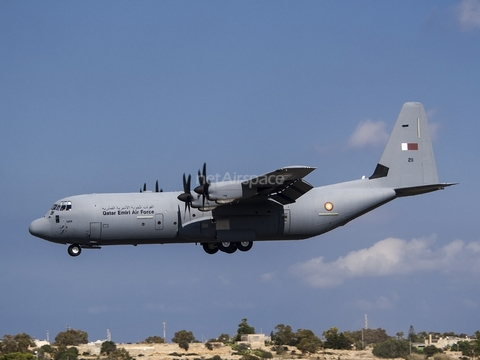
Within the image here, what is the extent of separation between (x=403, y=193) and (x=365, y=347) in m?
8.95

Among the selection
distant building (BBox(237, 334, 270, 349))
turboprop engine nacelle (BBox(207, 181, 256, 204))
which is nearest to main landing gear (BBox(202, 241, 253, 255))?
turboprop engine nacelle (BBox(207, 181, 256, 204))

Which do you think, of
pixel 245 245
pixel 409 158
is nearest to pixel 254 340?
pixel 245 245

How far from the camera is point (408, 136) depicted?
1518 inches

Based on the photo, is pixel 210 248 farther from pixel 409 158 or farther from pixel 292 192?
pixel 409 158

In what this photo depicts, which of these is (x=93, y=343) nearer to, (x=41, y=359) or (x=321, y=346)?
(x=41, y=359)

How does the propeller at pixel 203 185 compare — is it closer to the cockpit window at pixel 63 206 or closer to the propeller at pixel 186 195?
the propeller at pixel 186 195

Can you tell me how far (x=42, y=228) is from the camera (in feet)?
115

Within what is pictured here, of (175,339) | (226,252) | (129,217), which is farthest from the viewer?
(175,339)

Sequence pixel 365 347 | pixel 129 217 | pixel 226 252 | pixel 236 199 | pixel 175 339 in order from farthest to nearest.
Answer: pixel 175 339, pixel 365 347, pixel 226 252, pixel 129 217, pixel 236 199

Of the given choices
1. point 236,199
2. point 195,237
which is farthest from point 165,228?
point 236,199

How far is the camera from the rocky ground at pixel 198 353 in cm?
3559

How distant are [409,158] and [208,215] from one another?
11.3 meters

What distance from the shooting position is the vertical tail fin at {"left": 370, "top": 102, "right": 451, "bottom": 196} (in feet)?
124

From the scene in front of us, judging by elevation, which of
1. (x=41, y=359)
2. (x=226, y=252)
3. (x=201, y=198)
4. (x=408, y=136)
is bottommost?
(x=41, y=359)
